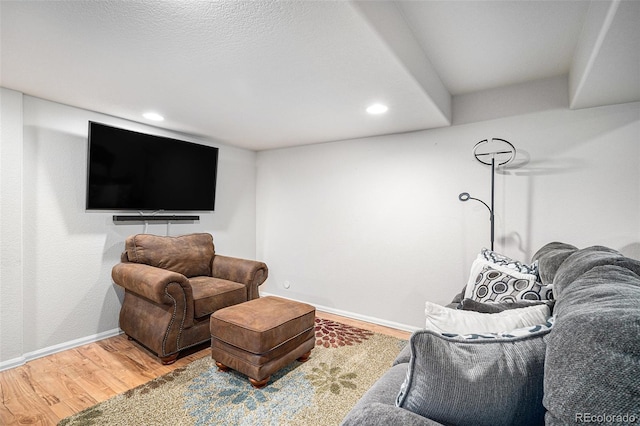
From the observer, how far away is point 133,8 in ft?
4.43

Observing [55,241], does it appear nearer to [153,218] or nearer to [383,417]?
[153,218]

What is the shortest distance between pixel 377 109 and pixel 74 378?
316 cm

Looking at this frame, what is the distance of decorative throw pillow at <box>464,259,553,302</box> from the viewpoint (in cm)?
161

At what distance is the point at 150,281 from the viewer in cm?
232

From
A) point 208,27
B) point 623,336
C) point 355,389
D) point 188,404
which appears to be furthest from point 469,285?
point 208,27

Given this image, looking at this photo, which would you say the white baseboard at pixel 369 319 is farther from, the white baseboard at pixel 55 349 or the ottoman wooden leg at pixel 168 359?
the white baseboard at pixel 55 349

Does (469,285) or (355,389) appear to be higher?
(469,285)

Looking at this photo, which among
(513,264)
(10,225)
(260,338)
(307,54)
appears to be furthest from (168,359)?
(513,264)

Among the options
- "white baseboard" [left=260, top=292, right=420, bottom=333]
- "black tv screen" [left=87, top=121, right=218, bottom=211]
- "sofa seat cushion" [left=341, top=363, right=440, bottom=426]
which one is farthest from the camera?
"white baseboard" [left=260, top=292, right=420, bottom=333]

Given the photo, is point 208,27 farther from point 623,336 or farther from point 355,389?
point 355,389

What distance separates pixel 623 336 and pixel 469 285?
1.61 metres

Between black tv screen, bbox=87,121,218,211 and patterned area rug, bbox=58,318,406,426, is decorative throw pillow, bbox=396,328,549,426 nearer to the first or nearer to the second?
patterned area rug, bbox=58,318,406,426

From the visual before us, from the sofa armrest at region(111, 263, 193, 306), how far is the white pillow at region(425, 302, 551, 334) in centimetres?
199

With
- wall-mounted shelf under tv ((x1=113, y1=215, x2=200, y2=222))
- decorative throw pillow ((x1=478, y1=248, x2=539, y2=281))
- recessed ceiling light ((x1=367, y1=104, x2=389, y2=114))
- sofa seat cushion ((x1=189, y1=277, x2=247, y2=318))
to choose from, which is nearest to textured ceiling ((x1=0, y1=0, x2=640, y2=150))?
recessed ceiling light ((x1=367, y1=104, x2=389, y2=114))
